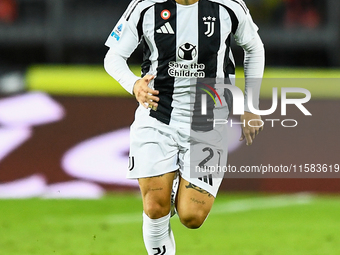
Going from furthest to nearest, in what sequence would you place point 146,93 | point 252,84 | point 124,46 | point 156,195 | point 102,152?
point 102,152
point 252,84
point 124,46
point 156,195
point 146,93

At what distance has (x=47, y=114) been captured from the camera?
24.3 ft

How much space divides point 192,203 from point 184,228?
2448mm

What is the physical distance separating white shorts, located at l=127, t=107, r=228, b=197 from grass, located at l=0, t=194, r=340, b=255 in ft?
4.46

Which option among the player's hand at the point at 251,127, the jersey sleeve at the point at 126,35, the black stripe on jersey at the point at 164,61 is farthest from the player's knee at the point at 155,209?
the jersey sleeve at the point at 126,35

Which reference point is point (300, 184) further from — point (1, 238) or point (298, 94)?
point (1, 238)

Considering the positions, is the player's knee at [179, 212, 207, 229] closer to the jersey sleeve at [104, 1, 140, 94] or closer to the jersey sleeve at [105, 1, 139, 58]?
the jersey sleeve at [104, 1, 140, 94]

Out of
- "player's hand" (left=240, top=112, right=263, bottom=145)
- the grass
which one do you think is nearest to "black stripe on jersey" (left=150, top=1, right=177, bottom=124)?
"player's hand" (left=240, top=112, right=263, bottom=145)

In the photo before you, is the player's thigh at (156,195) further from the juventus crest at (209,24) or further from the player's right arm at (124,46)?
the juventus crest at (209,24)

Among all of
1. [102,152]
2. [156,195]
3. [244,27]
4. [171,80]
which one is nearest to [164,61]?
[171,80]

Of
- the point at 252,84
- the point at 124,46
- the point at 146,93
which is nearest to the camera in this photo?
the point at 146,93

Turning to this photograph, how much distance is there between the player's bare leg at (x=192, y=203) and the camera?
3.64 m

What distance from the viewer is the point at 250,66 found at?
3.89 metres

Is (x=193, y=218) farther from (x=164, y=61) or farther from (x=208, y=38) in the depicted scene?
(x=208, y=38)

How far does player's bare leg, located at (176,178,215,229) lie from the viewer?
3645mm
